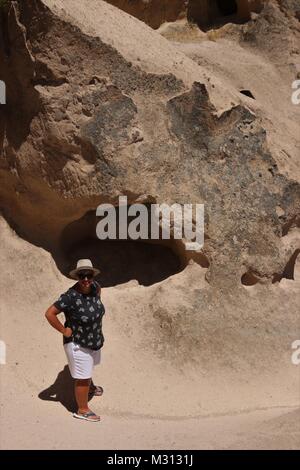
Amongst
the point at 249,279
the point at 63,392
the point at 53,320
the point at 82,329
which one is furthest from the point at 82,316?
the point at 249,279

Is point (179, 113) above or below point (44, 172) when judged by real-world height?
above

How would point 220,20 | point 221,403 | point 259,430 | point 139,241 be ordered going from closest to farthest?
point 259,430 < point 221,403 < point 139,241 < point 220,20

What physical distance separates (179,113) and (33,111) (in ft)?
4.38

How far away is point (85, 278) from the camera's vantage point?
16.2 feet

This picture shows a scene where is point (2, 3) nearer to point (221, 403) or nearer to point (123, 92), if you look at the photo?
point (123, 92)

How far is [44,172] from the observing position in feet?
20.3

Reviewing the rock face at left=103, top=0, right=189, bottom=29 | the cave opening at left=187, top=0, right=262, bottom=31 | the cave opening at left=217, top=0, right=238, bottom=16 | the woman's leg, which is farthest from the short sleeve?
the cave opening at left=217, top=0, right=238, bottom=16

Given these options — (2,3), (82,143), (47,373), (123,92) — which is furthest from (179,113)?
(47,373)

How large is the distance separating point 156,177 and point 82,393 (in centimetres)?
210

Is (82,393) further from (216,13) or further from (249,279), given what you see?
(216,13)

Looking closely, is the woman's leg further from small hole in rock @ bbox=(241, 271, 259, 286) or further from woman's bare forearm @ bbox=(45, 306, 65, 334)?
small hole in rock @ bbox=(241, 271, 259, 286)

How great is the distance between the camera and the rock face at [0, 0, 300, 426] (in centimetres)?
591

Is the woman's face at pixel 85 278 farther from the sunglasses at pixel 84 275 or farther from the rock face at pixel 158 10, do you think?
the rock face at pixel 158 10

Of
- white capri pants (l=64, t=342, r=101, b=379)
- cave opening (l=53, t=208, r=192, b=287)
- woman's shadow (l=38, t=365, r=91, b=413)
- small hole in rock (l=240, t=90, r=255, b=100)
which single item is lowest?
woman's shadow (l=38, t=365, r=91, b=413)
